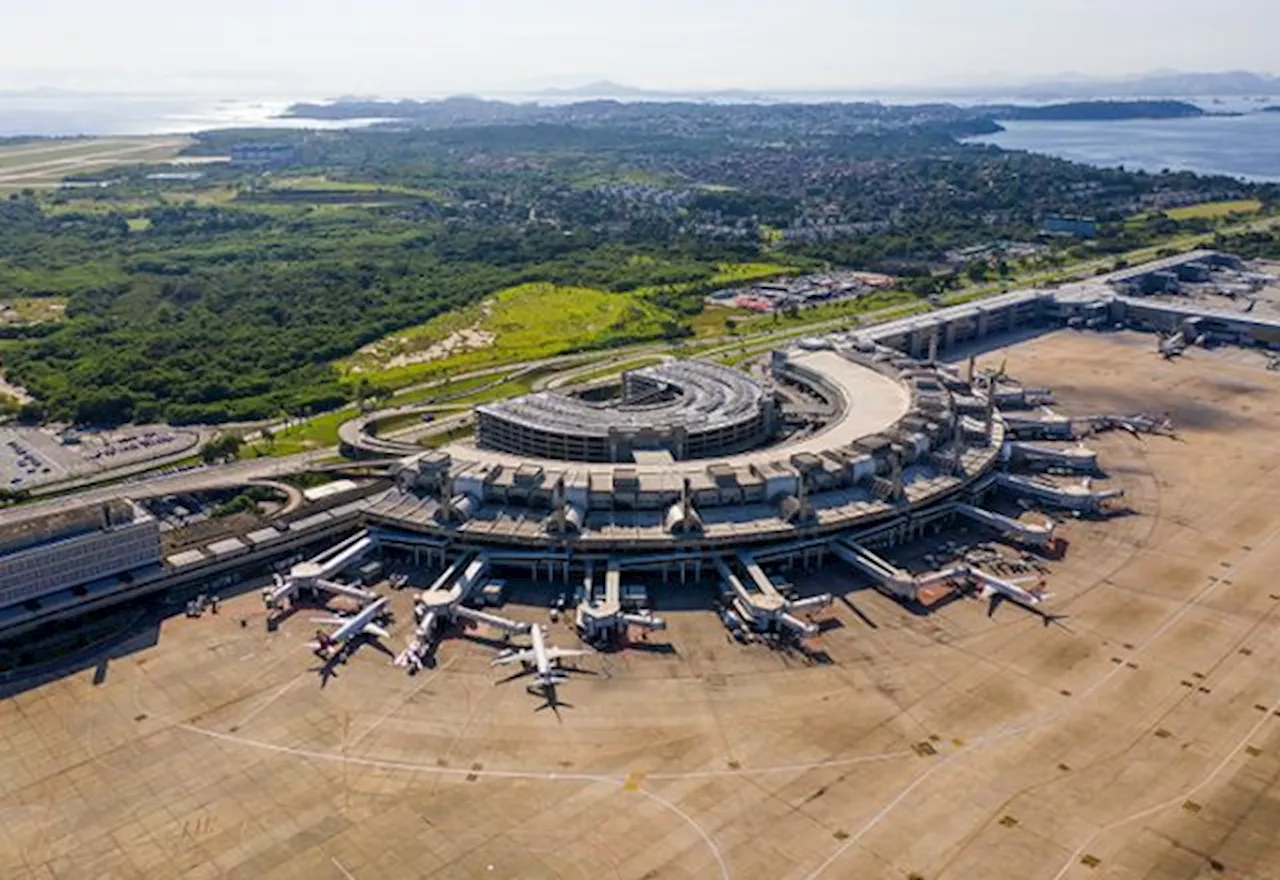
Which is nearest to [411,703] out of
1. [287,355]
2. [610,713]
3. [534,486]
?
[610,713]

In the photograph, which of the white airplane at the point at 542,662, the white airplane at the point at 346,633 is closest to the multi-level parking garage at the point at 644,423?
the white airplane at the point at 346,633

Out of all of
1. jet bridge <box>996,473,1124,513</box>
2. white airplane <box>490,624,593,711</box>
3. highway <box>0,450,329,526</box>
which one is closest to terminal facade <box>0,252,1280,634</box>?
jet bridge <box>996,473,1124,513</box>

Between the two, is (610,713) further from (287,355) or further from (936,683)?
(287,355)

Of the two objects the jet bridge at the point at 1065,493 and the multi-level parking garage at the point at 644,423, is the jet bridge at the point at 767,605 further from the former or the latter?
the jet bridge at the point at 1065,493

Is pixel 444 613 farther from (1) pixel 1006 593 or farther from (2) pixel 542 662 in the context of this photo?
(1) pixel 1006 593

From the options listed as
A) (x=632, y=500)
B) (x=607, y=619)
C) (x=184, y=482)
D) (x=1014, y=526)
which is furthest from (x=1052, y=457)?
(x=184, y=482)
